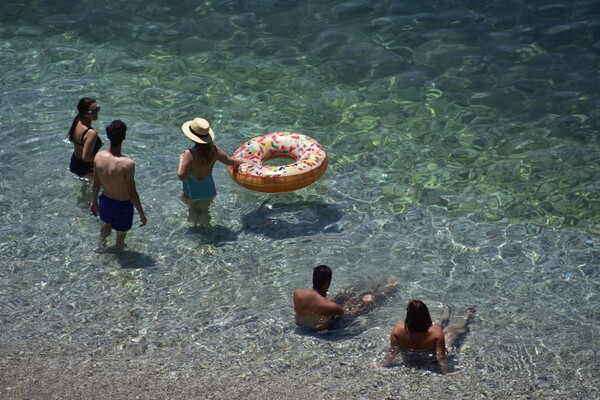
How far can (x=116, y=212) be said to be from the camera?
9320 mm

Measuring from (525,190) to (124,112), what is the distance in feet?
17.5

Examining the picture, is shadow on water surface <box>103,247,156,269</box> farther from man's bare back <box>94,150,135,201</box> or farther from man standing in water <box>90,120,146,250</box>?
man's bare back <box>94,150,135,201</box>

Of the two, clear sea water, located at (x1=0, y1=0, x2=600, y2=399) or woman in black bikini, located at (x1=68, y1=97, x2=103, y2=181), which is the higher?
woman in black bikini, located at (x1=68, y1=97, x2=103, y2=181)

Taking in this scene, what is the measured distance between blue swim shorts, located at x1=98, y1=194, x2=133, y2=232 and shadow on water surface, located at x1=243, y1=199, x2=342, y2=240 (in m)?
1.36

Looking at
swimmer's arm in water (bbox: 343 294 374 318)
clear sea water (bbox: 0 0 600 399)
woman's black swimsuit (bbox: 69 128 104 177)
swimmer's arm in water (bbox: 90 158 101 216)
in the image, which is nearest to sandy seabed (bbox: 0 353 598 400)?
clear sea water (bbox: 0 0 600 399)

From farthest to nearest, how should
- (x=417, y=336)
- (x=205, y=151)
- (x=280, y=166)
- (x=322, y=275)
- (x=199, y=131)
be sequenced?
(x=280, y=166) → (x=205, y=151) → (x=199, y=131) → (x=322, y=275) → (x=417, y=336)

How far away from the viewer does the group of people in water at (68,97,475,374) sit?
26.1 ft

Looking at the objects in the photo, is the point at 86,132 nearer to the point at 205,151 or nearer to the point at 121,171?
the point at 121,171

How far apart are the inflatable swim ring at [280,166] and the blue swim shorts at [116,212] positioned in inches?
52.1

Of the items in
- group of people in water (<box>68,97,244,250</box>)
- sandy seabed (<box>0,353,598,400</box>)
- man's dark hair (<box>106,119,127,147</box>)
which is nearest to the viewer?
sandy seabed (<box>0,353,598,400</box>)

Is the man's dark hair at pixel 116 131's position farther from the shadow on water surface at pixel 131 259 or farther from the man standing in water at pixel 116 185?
the shadow on water surface at pixel 131 259

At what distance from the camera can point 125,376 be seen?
25.4 feet

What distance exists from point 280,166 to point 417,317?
296cm

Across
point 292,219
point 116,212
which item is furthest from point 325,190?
point 116,212
